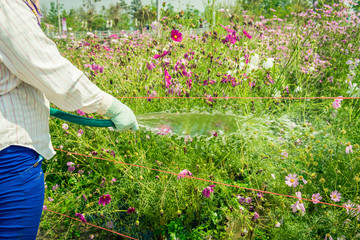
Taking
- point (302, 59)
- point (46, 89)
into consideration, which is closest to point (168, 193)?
point (46, 89)

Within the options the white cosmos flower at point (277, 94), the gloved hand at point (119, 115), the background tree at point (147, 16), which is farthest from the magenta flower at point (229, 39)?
the gloved hand at point (119, 115)

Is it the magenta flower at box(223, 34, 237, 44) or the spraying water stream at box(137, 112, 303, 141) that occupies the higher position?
the magenta flower at box(223, 34, 237, 44)

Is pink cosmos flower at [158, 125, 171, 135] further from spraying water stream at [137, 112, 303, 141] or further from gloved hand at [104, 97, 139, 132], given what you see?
gloved hand at [104, 97, 139, 132]

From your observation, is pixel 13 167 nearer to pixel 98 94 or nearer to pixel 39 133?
pixel 39 133

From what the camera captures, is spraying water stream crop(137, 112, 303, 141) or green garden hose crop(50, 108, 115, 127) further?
spraying water stream crop(137, 112, 303, 141)

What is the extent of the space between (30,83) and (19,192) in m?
0.38

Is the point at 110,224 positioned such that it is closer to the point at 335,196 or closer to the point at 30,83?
the point at 30,83

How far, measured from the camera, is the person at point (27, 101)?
0.85 meters

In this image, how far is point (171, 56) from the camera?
112 inches

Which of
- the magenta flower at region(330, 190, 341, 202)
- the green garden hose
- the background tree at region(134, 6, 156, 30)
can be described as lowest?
the magenta flower at region(330, 190, 341, 202)

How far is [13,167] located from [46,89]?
283 mm

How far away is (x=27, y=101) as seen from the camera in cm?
100

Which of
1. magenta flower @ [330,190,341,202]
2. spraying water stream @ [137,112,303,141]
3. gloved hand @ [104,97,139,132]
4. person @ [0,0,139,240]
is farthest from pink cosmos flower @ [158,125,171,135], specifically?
magenta flower @ [330,190,341,202]

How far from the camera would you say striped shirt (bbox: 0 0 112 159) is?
0.84 m
